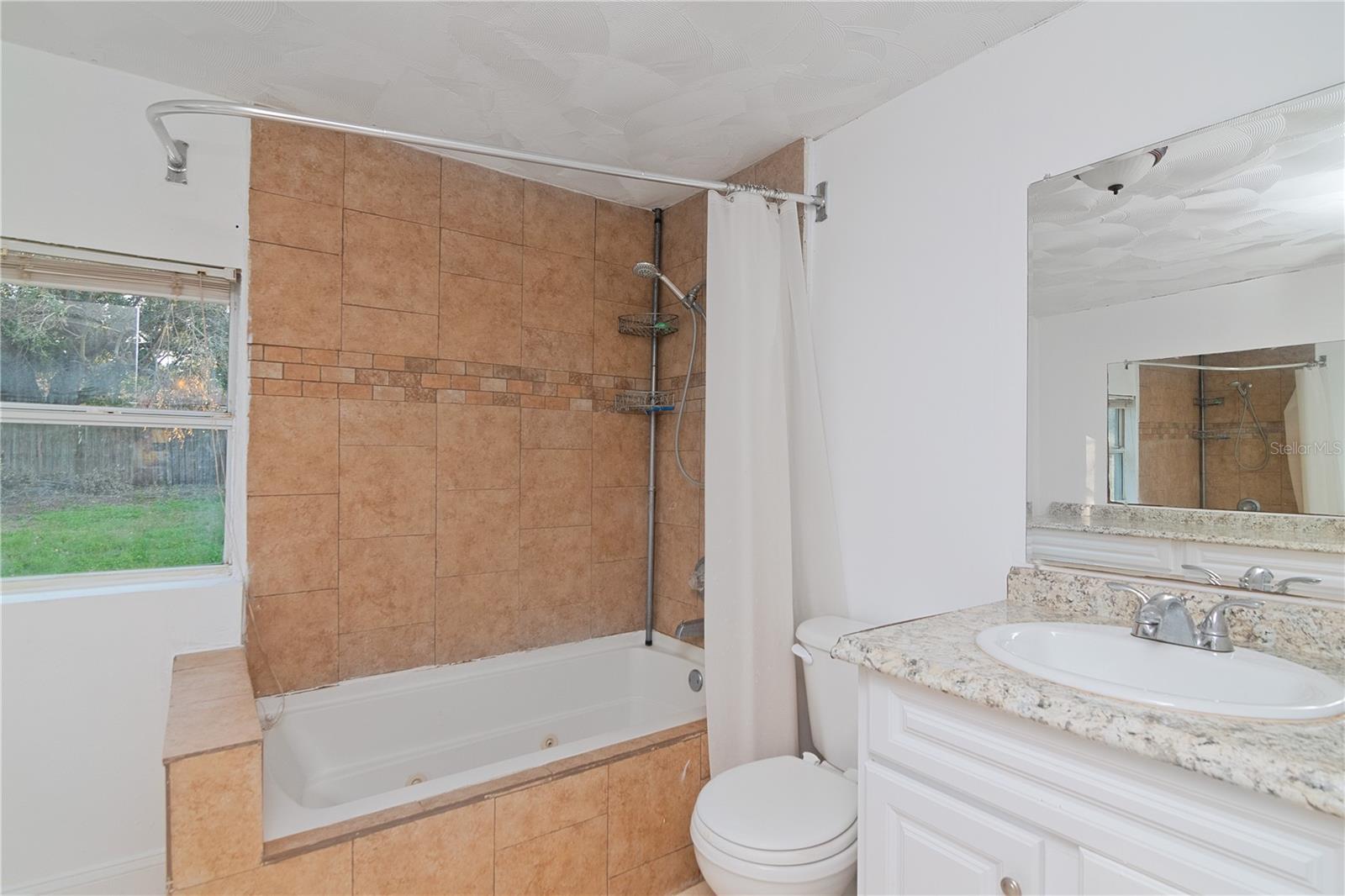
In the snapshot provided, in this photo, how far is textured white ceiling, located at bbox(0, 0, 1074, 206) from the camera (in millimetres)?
1661

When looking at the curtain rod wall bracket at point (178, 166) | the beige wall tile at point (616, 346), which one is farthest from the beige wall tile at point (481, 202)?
the curtain rod wall bracket at point (178, 166)

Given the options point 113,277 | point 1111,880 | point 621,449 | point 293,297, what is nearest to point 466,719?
point 621,449

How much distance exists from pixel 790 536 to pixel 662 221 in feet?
5.55

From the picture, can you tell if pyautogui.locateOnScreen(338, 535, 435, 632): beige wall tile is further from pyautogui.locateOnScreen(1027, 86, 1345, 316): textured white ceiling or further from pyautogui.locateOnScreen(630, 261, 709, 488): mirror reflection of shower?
pyautogui.locateOnScreen(1027, 86, 1345, 316): textured white ceiling

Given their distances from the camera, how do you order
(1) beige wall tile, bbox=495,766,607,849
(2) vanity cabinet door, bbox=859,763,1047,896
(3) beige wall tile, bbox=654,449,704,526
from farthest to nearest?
(3) beige wall tile, bbox=654,449,704,526
(1) beige wall tile, bbox=495,766,607,849
(2) vanity cabinet door, bbox=859,763,1047,896

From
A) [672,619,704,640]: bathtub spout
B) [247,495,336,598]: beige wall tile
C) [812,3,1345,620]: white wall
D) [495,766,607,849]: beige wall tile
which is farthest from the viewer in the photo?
[672,619,704,640]: bathtub spout

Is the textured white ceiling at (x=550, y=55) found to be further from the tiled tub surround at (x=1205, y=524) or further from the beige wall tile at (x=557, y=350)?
the tiled tub surround at (x=1205, y=524)

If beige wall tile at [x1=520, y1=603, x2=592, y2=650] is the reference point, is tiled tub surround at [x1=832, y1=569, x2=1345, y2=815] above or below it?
above

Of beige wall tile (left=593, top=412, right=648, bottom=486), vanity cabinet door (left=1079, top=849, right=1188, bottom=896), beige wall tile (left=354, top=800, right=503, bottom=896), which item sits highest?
beige wall tile (left=593, top=412, right=648, bottom=486)

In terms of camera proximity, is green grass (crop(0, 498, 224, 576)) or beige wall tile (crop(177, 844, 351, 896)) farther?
green grass (crop(0, 498, 224, 576))

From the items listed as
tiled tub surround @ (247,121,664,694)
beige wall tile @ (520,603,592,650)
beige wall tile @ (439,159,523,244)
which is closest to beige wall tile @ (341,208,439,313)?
tiled tub surround @ (247,121,664,694)

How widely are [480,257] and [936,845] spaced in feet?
7.79

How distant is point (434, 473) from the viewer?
8.14ft

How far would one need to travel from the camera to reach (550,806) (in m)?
1.68
